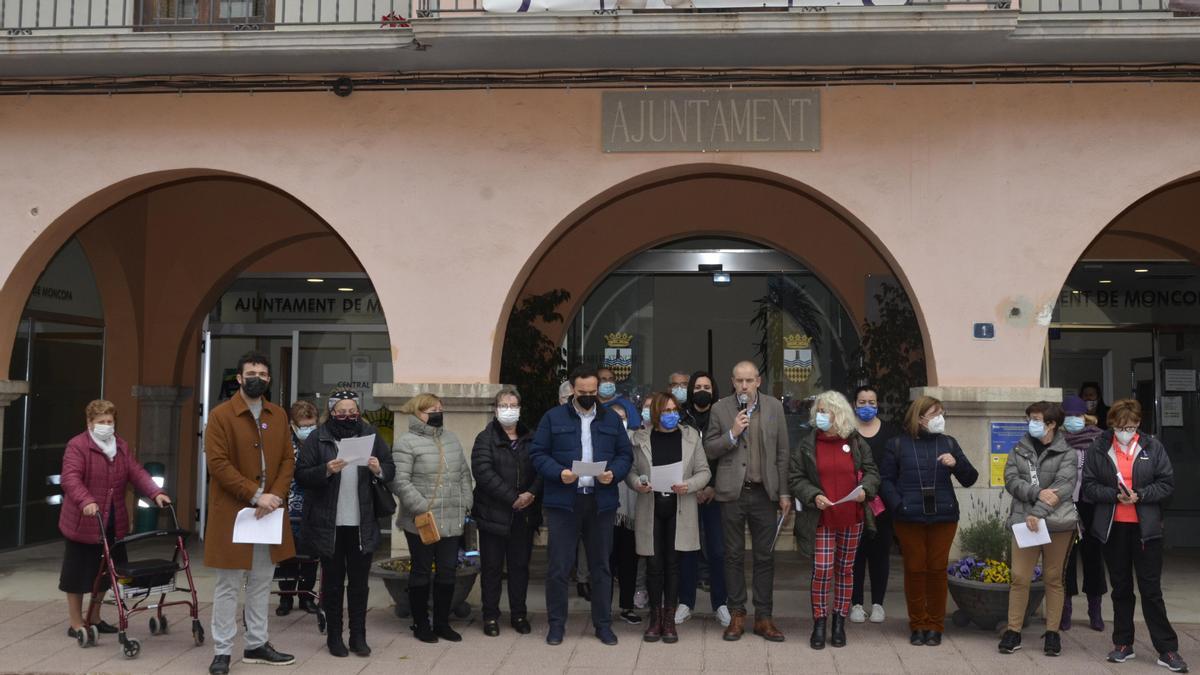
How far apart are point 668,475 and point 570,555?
A: 0.89 metres

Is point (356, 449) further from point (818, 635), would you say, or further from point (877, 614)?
point (877, 614)

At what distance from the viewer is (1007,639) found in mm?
7410

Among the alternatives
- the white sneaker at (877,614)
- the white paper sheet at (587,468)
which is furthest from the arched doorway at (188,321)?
the white sneaker at (877,614)

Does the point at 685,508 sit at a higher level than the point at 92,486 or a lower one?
lower

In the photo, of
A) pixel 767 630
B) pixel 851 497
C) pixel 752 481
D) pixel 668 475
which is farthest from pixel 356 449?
pixel 851 497

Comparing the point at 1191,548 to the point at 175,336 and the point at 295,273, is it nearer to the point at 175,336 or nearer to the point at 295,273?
the point at 295,273

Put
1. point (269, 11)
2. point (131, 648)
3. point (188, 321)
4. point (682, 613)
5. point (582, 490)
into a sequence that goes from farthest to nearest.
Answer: point (188, 321) < point (269, 11) < point (682, 613) < point (582, 490) < point (131, 648)

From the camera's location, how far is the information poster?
8516 millimetres

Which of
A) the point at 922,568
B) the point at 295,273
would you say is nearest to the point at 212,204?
the point at 295,273

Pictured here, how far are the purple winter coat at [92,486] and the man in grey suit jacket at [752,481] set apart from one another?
12.7 ft

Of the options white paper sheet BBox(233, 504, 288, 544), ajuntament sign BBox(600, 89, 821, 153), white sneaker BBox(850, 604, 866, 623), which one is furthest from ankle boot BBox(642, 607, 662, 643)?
ajuntament sign BBox(600, 89, 821, 153)

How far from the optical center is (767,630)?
303 inches

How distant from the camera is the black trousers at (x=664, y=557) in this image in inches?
301

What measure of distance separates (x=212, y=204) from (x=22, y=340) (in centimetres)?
250
